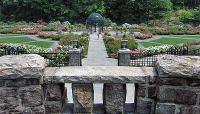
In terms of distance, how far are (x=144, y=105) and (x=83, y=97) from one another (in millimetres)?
756

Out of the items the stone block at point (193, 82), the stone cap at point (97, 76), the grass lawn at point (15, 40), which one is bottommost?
the grass lawn at point (15, 40)

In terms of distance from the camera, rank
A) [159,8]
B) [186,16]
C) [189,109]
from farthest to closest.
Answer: [159,8]
[186,16]
[189,109]

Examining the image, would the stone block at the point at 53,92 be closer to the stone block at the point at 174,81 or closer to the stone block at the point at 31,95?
the stone block at the point at 31,95

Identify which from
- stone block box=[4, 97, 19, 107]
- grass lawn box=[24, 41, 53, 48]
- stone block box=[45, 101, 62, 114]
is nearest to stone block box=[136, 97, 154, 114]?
stone block box=[45, 101, 62, 114]

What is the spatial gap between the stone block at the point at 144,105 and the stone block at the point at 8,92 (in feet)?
4.89

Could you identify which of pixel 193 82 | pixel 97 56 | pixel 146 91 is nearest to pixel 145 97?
pixel 146 91

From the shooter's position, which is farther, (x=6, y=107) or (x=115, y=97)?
(x=115, y=97)

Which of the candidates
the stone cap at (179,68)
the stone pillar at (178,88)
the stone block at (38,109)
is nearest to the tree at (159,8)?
the stone cap at (179,68)

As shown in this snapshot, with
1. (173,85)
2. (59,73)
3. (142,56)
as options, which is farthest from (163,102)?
(142,56)

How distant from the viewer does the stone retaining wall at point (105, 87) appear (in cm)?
464

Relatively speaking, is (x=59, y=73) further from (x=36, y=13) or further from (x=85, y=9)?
(x=36, y=13)

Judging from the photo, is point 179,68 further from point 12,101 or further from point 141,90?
point 12,101

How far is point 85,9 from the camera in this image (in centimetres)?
5250

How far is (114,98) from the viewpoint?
487 centimetres
